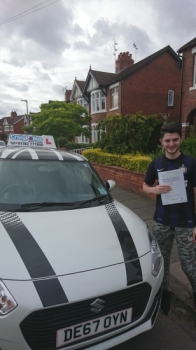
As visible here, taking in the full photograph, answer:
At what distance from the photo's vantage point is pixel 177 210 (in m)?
2.24

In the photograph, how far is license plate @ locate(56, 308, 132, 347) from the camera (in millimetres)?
1470

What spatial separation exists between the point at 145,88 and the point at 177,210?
687 inches

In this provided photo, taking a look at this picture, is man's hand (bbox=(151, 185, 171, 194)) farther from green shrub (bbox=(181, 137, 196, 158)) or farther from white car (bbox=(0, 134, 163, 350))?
green shrub (bbox=(181, 137, 196, 158))

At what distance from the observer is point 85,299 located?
1506 mm

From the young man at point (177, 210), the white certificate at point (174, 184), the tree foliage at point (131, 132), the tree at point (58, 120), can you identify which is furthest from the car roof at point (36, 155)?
the tree at point (58, 120)

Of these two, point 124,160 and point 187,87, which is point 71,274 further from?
point 187,87

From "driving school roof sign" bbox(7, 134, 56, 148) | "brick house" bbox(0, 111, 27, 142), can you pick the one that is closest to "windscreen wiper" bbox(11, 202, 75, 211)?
"driving school roof sign" bbox(7, 134, 56, 148)

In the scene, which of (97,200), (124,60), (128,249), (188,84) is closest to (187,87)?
(188,84)

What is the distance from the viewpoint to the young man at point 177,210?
2.15 m

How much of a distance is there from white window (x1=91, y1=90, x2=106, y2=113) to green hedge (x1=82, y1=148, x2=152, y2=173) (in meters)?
11.4

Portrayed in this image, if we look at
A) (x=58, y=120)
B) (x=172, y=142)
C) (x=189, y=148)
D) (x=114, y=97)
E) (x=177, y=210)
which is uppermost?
(x=114, y=97)

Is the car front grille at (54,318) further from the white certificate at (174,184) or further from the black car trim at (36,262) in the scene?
the white certificate at (174,184)

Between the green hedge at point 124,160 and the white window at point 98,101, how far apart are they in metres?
11.4

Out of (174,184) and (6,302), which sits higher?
(174,184)
